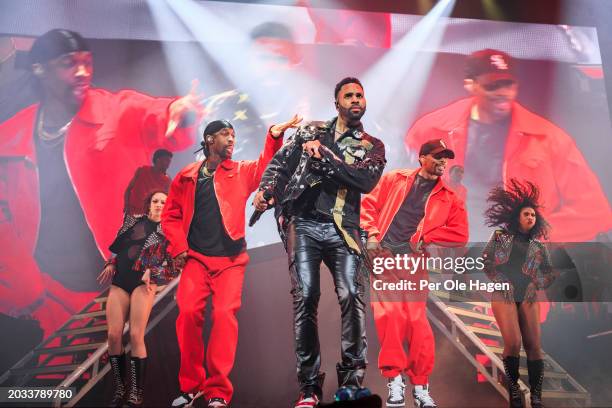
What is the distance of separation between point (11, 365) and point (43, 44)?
7.79 feet

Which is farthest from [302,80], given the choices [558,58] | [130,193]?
[558,58]

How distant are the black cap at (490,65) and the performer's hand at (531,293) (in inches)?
64.7

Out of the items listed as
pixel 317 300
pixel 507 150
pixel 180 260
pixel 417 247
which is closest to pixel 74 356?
pixel 180 260

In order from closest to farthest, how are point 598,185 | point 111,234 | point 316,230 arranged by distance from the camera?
point 316,230, point 111,234, point 598,185

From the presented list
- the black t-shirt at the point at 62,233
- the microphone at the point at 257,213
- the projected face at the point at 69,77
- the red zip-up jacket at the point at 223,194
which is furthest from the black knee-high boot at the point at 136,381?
the projected face at the point at 69,77

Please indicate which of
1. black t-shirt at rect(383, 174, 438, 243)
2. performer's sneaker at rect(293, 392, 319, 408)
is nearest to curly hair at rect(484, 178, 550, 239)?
black t-shirt at rect(383, 174, 438, 243)

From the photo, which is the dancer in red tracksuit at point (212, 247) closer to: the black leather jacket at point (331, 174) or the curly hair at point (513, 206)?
the black leather jacket at point (331, 174)

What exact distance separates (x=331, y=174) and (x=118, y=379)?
2.04 m

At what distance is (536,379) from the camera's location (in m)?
3.90

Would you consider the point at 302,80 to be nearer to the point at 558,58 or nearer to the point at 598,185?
the point at 558,58

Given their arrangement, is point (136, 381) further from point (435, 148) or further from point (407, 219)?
point (435, 148)

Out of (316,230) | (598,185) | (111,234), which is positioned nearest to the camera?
(316,230)

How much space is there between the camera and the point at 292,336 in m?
3.83

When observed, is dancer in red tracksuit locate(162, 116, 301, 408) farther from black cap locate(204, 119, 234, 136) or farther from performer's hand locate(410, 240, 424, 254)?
performer's hand locate(410, 240, 424, 254)
